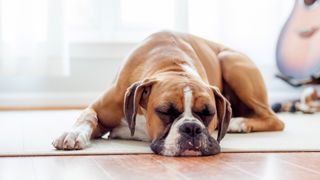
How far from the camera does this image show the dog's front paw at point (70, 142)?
1803mm

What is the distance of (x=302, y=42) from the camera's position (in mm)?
3660

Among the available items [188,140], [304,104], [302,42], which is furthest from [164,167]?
[302,42]

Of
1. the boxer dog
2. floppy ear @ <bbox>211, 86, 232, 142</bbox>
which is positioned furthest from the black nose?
floppy ear @ <bbox>211, 86, 232, 142</bbox>

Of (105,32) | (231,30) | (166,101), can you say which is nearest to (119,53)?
(105,32)

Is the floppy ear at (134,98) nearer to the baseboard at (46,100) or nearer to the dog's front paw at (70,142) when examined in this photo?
the dog's front paw at (70,142)

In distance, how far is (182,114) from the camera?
5.78ft

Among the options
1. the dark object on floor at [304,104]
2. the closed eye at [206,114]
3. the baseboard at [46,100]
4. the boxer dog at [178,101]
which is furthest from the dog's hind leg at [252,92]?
the baseboard at [46,100]

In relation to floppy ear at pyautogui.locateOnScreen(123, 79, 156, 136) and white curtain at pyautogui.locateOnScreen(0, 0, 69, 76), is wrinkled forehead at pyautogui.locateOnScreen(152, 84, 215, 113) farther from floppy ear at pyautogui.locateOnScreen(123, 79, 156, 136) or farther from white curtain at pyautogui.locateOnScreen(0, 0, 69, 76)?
white curtain at pyautogui.locateOnScreen(0, 0, 69, 76)

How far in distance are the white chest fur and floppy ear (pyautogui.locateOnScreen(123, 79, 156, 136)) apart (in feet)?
0.27

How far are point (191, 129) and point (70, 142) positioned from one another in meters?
0.35

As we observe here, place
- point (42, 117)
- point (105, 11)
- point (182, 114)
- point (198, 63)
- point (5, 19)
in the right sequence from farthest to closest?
point (105, 11) < point (5, 19) < point (42, 117) < point (198, 63) < point (182, 114)

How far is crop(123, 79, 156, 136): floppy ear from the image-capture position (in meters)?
1.84

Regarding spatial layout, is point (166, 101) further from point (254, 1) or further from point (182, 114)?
point (254, 1)

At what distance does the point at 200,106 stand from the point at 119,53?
2228 millimetres
